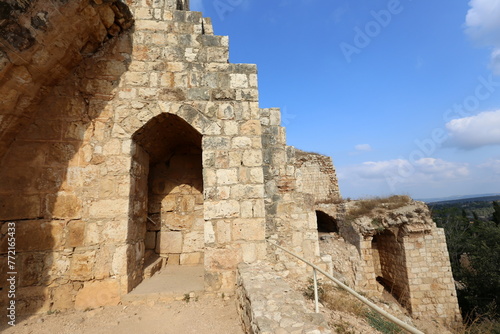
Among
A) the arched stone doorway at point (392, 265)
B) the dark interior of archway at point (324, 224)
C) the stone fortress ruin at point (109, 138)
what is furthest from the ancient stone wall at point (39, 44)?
the dark interior of archway at point (324, 224)

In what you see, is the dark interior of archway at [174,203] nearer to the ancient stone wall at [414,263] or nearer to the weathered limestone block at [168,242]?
the weathered limestone block at [168,242]

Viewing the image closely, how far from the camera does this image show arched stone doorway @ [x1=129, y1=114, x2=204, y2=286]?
4586 mm

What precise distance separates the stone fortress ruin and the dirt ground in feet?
0.66

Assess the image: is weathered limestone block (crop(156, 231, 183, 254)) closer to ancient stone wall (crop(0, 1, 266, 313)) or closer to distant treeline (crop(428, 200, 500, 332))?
ancient stone wall (crop(0, 1, 266, 313))

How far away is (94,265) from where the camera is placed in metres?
3.31

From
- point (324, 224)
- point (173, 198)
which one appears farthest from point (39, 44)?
point (324, 224)

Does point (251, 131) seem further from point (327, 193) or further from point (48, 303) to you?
point (327, 193)

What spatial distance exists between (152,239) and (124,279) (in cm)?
149

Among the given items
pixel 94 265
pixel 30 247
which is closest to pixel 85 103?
pixel 30 247

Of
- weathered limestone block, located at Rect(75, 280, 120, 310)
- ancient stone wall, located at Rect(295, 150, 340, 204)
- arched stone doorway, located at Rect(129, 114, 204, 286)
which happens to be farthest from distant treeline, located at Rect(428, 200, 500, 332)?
weathered limestone block, located at Rect(75, 280, 120, 310)

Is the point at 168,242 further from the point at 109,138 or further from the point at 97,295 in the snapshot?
the point at 109,138

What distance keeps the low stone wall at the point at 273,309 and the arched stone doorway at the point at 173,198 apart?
7.01ft

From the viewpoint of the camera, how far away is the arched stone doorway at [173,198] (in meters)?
4.59

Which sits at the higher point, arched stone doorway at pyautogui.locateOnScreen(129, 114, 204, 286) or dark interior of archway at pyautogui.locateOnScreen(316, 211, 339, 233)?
arched stone doorway at pyautogui.locateOnScreen(129, 114, 204, 286)
